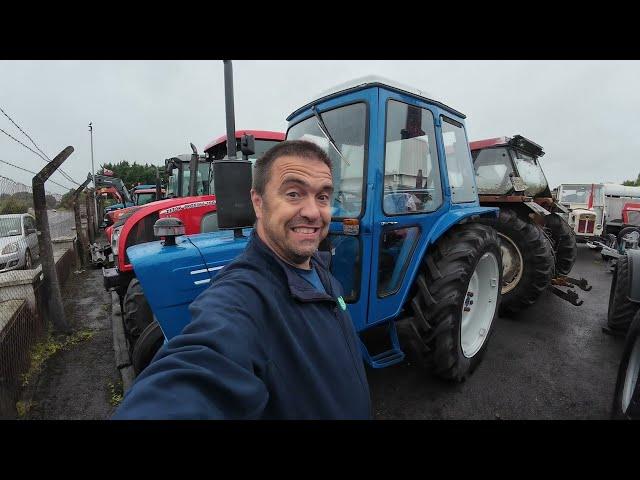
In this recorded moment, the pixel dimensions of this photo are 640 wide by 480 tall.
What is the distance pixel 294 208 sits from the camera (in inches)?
47.7

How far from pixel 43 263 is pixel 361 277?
395 centimetres

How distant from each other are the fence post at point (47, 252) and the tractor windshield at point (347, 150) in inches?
139

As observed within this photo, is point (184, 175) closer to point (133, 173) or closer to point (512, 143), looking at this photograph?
point (512, 143)

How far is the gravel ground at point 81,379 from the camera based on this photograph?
265cm

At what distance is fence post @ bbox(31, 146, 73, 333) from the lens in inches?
152

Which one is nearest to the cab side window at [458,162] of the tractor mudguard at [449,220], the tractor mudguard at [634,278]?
the tractor mudguard at [449,220]

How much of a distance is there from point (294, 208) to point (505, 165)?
17.7 feet

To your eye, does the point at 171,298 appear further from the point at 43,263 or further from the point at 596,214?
the point at 596,214

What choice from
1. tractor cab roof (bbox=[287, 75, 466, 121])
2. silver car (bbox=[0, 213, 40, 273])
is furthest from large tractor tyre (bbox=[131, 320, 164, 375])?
silver car (bbox=[0, 213, 40, 273])

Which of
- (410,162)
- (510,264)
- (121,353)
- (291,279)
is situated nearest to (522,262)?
(510,264)

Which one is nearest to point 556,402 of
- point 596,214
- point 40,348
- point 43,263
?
point 40,348

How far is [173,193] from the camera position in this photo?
293 inches

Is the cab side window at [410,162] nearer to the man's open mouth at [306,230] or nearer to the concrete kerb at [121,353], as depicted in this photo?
the man's open mouth at [306,230]

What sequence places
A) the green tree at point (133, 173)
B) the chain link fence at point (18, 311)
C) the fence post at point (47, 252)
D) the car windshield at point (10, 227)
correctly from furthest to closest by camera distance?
1. the green tree at point (133, 173)
2. the car windshield at point (10, 227)
3. the fence post at point (47, 252)
4. the chain link fence at point (18, 311)
